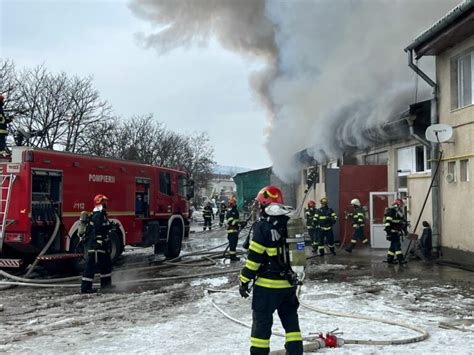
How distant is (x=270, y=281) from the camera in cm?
434

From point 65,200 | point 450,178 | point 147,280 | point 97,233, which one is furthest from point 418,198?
point 65,200

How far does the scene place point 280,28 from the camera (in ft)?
71.1

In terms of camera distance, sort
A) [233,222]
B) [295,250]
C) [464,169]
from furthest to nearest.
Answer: [233,222]
[464,169]
[295,250]

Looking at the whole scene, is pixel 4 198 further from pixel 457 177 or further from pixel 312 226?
pixel 457 177

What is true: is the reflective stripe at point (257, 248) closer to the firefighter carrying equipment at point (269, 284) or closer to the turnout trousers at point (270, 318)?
the firefighter carrying equipment at point (269, 284)

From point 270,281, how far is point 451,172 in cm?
844

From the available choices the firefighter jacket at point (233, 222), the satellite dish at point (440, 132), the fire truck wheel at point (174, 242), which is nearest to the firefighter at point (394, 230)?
the satellite dish at point (440, 132)

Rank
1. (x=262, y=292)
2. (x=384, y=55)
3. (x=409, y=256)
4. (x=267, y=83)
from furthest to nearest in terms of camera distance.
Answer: (x=267, y=83), (x=384, y=55), (x=409, y=256), (x=262, y=292)

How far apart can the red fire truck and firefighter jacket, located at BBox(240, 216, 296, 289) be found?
645 cm

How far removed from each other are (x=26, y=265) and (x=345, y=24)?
13.7m

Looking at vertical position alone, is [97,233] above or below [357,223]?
below

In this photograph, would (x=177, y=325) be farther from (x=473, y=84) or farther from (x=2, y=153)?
(x=473, y=84)

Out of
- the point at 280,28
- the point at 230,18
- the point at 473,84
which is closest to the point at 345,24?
the point at 280,28

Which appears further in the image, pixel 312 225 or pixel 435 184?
pixel 312 225
